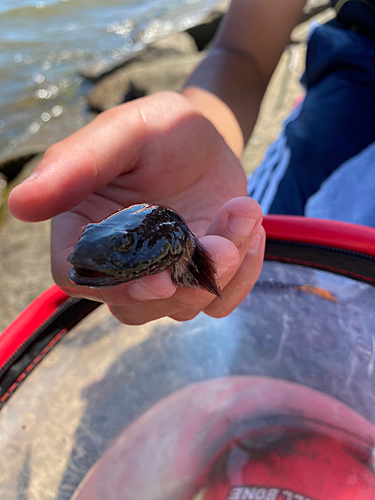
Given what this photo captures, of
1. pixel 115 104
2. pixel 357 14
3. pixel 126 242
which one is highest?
pixel 357 14

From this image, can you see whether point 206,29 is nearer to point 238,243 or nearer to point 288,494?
point 238,243

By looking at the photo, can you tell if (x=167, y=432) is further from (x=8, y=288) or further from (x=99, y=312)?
(x=8, y=288)

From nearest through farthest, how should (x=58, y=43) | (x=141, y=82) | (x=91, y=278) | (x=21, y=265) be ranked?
(x=91, y=278)
(x=21, y=265)
(x=141, y=82)
(x=58, y=43)

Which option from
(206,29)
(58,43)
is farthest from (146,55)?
(58,43)

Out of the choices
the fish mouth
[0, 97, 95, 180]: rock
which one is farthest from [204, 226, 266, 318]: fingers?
[0, 97, 95, 180]: rock

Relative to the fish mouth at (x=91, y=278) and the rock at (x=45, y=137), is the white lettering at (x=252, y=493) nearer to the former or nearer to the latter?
the fish mouth at (x=91, y=278)

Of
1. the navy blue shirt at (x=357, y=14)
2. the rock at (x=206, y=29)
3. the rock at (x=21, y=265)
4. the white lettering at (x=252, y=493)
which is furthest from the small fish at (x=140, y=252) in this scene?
Answer: the rock at (x=206, y=29)

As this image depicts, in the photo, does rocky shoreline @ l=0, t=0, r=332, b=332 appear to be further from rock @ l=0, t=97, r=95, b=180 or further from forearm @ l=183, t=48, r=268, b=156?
forearm @ l=183, t=48, r=268, b=156

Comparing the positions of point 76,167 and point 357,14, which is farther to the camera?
point 357,14
